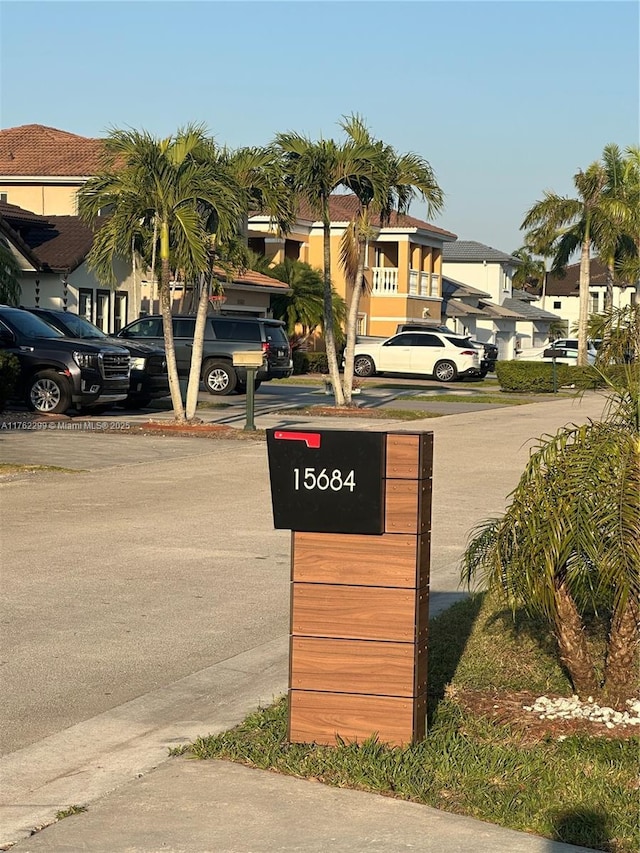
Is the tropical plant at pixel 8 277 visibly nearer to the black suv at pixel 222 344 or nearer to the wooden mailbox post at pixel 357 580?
the black suv at pixel 222 344

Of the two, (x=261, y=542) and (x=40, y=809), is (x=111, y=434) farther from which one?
(x=40, y=809)

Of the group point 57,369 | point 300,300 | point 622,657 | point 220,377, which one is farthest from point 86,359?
point 300,300

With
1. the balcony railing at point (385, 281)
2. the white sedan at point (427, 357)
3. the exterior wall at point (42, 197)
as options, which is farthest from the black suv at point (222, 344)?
the balcony railing at point (385, 281)

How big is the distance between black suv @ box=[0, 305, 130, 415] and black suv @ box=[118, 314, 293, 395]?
24.6 feet

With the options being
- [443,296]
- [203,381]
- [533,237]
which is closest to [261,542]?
[203,381]

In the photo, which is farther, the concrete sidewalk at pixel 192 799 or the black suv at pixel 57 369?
the black suv at pixel 57 369

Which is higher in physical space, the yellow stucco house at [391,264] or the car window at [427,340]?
the yellow stucco house at [391,264]

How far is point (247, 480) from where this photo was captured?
631 inches

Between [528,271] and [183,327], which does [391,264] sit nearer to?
[183,327]

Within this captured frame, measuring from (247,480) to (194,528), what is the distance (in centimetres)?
396

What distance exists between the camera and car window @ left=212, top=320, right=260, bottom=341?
1259 inches

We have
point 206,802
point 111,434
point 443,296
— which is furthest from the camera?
point 443,296

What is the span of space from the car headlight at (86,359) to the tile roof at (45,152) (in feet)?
63.7

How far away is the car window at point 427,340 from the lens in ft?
152
